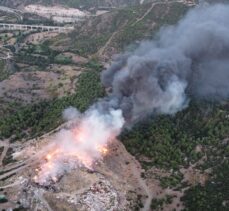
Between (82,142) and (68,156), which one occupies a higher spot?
(82,142)

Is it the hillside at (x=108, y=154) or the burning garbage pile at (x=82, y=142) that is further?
the burning garbage pile at (x=82, y=142)

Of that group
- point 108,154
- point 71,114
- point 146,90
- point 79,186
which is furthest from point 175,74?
point 79,186

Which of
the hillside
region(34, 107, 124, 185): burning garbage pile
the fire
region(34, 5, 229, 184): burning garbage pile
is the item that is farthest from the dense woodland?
the fire

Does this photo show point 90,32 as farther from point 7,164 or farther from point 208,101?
point 7,164

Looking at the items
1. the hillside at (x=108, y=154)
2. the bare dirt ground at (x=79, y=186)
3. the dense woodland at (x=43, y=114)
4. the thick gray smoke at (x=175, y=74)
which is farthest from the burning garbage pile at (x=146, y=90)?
the dense woodland at (x=43, y=114)

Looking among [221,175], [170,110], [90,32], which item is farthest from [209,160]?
[90,32]

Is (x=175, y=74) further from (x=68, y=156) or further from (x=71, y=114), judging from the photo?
(x=68, y=156)

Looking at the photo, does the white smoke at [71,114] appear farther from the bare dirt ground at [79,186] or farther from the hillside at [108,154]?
the bare dirt ground at [79,186]

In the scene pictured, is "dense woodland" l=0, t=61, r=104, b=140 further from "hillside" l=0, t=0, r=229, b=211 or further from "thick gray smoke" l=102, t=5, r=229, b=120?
"thick gray smoke" l=102, t=5, r=229, b=120
